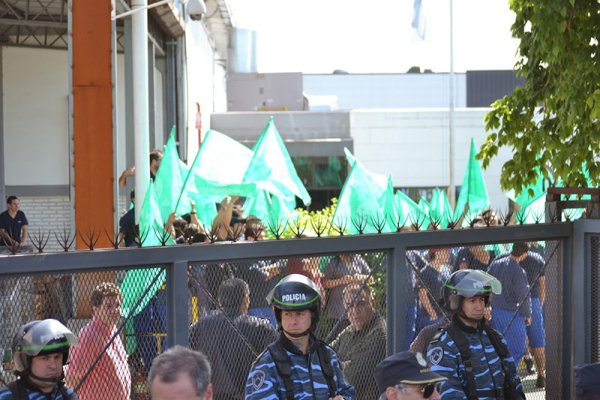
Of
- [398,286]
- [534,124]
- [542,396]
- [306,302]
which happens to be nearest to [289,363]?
[306,302]

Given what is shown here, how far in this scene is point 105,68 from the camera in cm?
1185

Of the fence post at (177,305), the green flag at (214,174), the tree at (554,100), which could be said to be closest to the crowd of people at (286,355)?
the fence post at (177,305)

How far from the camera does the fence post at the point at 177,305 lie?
201 inches

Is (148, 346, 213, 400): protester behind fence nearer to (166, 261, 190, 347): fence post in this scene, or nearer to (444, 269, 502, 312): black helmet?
(166, 261, 190, 347): fence post

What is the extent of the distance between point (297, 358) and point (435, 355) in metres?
0.88

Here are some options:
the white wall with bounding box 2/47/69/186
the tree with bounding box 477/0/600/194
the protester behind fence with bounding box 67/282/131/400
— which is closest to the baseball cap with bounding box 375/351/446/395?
the protester behind fence with bounding box 67/282/131/400

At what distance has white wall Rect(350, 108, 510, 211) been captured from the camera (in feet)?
127

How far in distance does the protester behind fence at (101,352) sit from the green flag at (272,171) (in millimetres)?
10899

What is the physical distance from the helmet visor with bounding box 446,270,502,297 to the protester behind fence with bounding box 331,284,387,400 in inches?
20.5

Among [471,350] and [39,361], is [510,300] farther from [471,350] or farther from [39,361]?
[39,361]

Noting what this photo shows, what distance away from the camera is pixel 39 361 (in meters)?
4.41

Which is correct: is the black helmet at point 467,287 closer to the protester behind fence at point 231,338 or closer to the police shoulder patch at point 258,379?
the protester behind fence at point 231,338

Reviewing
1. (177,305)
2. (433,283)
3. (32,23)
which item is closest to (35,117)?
(32,23)

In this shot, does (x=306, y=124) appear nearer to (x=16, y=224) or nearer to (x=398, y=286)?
(x=16, y=224)
